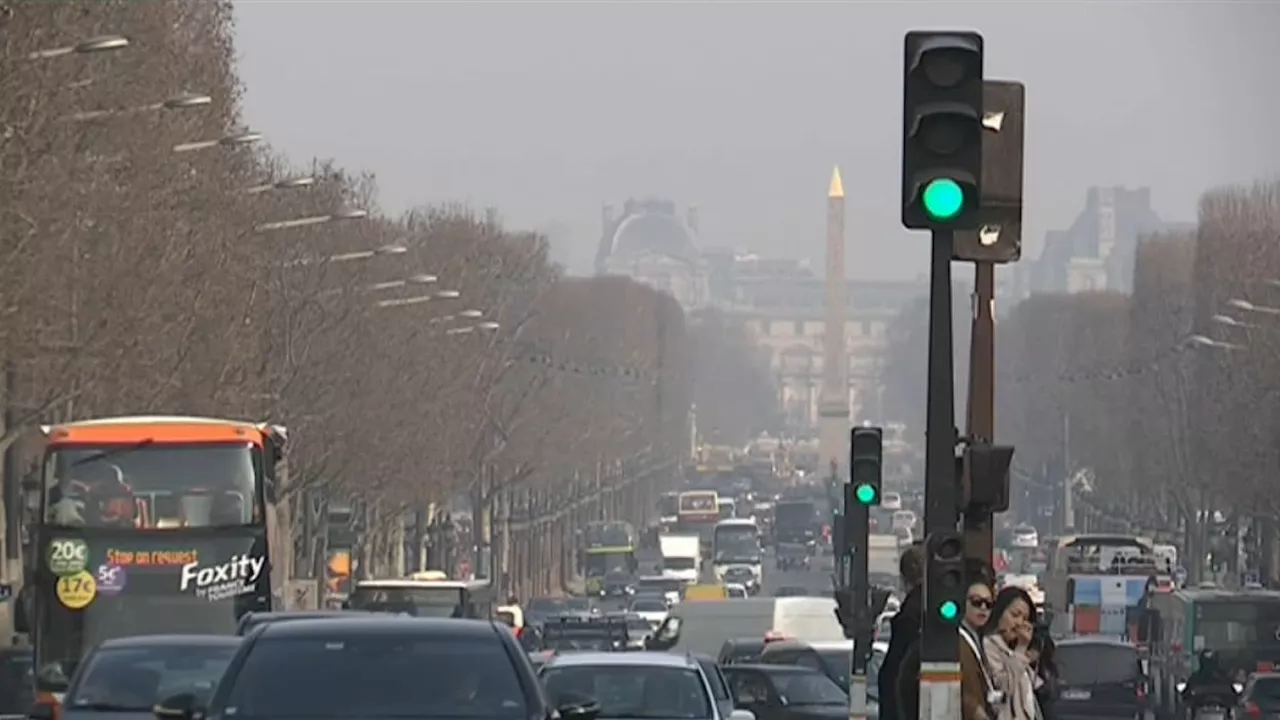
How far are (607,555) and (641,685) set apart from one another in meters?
108

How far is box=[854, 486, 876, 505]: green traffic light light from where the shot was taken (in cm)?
3269

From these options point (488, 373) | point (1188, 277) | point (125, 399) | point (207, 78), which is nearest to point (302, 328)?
point (207, 78)

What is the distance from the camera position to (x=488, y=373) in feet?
357

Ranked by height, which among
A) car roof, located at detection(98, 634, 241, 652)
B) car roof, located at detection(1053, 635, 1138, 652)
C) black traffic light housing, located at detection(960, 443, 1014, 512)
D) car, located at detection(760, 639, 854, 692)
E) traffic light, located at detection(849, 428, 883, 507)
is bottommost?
car roof, located at detection(98, 634, 241, 652)

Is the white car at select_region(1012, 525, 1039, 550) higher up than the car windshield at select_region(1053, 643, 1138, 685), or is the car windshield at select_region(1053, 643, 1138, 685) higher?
the white car at select_region(1012, 525, 1039, 550)

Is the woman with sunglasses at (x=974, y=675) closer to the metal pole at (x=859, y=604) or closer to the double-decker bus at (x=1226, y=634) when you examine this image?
the metal pole at (x=859, y=604)

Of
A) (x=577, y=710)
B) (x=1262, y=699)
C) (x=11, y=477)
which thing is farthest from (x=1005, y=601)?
(x=11, y=477)

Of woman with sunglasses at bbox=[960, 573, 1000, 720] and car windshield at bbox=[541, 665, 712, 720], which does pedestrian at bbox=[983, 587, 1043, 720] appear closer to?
woman with sunglasses at bbox=[960, 573, 1000, 720]

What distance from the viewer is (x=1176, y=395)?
116562mm

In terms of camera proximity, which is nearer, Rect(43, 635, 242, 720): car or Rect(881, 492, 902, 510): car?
Rect(43, 635, 242, 720): car

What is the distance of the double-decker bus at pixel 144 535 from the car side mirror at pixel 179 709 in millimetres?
20077

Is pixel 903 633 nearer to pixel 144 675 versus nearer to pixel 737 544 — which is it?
pixel 144 675

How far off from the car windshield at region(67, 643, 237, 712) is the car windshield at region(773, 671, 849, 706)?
13034 millimetres

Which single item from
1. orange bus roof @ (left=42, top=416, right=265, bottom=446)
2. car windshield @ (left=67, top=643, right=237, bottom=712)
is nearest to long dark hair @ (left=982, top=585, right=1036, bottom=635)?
car windshield @ (left=67, top=643, right=237, bottom=712)
